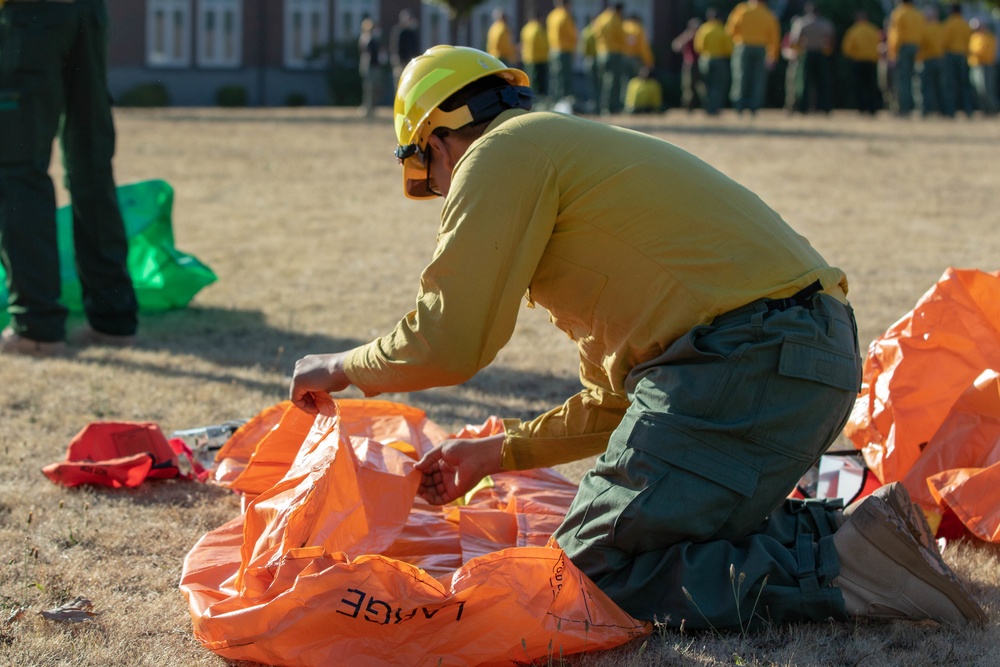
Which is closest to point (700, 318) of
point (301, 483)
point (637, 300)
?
point (637, 300)

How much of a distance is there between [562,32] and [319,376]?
69.9 ft

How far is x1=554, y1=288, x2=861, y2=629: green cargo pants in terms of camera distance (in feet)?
9.00

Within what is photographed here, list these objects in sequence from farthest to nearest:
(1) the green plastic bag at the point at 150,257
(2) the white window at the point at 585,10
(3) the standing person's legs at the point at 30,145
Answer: (2) the white window at the point at 585,10
(1) the green plastic bag at the point at 150,257
(3) the standing person's legs at the point at 30,145

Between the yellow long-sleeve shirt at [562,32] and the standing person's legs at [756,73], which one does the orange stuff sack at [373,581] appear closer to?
the standing person's legs at [756,73]

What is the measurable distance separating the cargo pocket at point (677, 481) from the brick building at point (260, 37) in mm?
32456

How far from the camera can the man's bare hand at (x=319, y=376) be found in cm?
294

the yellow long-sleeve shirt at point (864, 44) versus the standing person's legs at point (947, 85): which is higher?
the yellow long-sleeve shirt at point (864, 44)

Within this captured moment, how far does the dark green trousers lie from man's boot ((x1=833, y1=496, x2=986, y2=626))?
4.13 metres

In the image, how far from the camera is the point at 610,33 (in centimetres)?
2316

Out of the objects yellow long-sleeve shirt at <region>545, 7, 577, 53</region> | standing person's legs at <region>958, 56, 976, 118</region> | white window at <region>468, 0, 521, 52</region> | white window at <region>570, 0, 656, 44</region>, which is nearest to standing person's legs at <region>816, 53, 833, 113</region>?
standing person's legs at <region>958, 56, 976, 118</region>

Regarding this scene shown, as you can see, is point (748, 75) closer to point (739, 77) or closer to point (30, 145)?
point (739, 77)

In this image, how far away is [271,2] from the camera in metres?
36.2

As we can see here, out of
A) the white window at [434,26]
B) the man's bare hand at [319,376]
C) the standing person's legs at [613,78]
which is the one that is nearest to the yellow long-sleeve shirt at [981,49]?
the standing person's legs at [613,78]

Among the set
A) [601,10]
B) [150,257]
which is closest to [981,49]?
[601,10]
